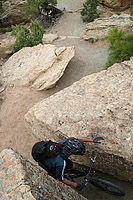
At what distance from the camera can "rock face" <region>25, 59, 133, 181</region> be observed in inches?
194

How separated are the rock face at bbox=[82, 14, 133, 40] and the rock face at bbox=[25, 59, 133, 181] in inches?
320

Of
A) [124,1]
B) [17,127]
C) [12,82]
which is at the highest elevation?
[124,1]

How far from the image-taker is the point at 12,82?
34.6 feet

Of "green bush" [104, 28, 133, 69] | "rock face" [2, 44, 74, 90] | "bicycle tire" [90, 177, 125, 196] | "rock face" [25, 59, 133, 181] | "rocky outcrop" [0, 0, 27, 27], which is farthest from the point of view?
"rocky outcrop" [0, 0, 27, 27]

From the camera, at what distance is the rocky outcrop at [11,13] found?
22.8 m

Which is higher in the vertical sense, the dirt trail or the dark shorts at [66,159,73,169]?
the dark shorts at [66,159,73,169]

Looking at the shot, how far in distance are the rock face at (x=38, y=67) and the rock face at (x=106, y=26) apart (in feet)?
16.8

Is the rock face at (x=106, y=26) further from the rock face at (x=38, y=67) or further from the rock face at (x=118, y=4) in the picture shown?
the rock face at (x=118, y=4)

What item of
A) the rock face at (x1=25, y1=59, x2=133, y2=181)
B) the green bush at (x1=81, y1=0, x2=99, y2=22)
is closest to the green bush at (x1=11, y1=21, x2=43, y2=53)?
the rock face at (x1=25, y1=59, x2=133, y2=181)

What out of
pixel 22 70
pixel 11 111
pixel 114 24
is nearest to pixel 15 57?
pixel 22 70

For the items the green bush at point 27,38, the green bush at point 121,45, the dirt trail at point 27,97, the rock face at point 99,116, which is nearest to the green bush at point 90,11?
the dirt trail at point 27,97

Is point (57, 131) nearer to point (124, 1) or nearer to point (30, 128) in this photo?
point (30, 128)

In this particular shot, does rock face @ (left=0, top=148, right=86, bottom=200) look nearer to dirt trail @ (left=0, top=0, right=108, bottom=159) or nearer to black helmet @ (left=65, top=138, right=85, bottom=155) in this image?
black helmet @ (left=65, top=138, right=85, bottom=155)

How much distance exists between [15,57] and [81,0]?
18003 millimetres
